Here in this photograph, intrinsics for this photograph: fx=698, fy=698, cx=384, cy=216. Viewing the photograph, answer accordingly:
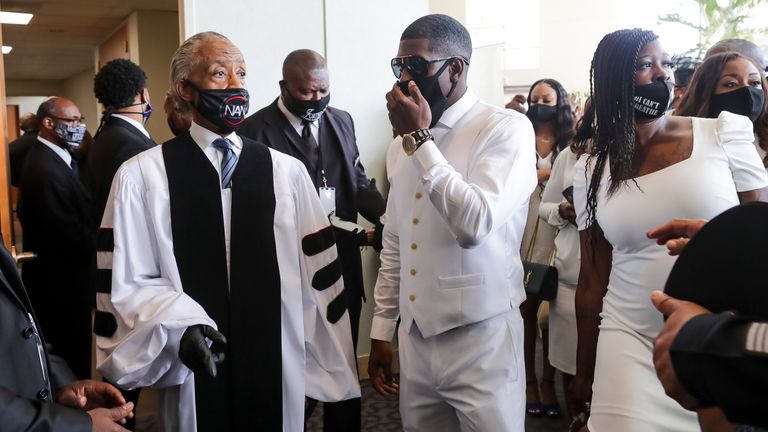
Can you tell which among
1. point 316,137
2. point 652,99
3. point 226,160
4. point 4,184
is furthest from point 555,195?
point 4,184

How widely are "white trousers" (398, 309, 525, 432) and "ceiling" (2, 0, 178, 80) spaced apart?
688 cm

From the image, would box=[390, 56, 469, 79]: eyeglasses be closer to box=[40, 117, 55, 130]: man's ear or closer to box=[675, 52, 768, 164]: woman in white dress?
box=[675, 52, 768, 164]: woman in white dress

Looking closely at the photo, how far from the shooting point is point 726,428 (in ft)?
5.09

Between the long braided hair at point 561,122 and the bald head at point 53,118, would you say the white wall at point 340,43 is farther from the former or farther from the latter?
the long braided hair at point 561,122

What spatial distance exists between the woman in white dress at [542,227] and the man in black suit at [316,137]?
100 centimetres

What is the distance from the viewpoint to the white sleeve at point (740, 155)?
2.02 m

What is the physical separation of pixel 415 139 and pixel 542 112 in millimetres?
2512

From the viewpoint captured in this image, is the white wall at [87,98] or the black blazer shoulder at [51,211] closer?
the black blazer shoulder at [51,211]

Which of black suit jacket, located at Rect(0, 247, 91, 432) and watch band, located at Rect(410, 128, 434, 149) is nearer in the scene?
black suit jacket, located at Rect(0, 247, 91, 432)

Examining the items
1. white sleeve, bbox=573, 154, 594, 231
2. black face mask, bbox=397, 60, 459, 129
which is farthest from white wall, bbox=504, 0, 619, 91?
black face mask, bbox=397, 60, 459, 129

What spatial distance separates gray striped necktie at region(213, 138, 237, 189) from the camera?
2.18 meters

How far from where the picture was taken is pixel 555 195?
369 centimetres

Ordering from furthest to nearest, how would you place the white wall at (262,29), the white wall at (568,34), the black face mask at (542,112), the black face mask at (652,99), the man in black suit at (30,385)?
the white wall at (568,34)
the black face mask at (542,112)
the white wall at (262,29)
the black face mask at (652,99)
the man in black suit at (30,385)

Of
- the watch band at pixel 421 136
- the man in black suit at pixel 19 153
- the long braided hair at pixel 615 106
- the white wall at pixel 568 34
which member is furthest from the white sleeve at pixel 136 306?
the white wall at pixel 568 34
